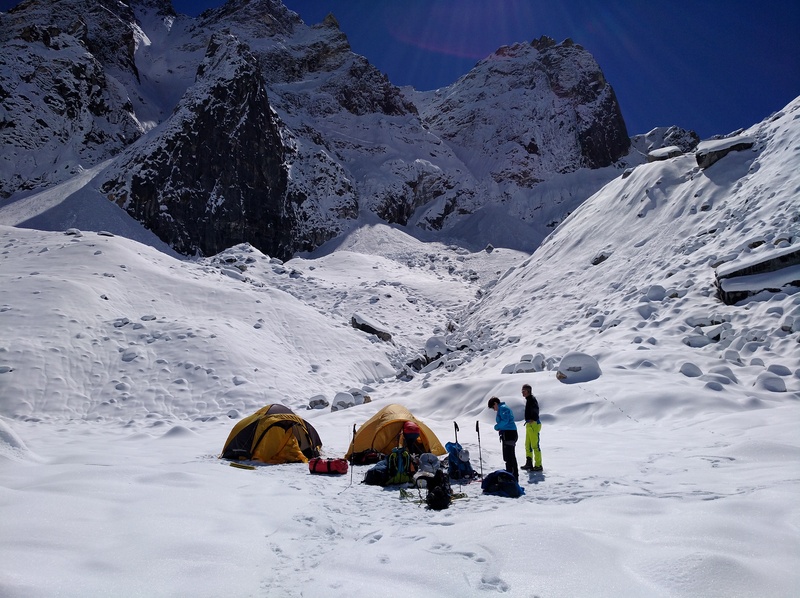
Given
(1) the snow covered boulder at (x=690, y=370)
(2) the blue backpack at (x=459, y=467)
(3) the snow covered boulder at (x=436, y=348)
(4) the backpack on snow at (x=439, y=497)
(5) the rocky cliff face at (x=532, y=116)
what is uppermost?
(5) the rocky cliff face at (x=532, y=116)

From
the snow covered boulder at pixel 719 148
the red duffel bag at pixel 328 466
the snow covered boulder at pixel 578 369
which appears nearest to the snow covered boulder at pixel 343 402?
the snow covered boulder at pixel 578 369

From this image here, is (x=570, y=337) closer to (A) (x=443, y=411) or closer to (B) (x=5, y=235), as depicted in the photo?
(A) (x=443, y=411)

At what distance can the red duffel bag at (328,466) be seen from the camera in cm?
831

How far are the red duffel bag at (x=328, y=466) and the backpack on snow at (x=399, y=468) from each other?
942 mm

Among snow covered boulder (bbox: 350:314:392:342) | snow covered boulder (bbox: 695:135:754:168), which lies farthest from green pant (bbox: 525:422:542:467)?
snow covered boulder (bbox: 350:314:392:342)

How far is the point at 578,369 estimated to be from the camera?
1263 centimetres

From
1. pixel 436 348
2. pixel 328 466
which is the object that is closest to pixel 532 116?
pixel 436 348

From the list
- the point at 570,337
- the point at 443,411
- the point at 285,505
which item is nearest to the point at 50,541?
the point at 285,505

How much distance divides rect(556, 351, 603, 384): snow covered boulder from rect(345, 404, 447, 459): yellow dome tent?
4800mm

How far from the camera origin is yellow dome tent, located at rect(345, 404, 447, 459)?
30.6ft

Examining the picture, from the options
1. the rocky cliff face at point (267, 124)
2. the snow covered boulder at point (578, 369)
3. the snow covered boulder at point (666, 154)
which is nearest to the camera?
the snow covered boulder at point (578, 369)

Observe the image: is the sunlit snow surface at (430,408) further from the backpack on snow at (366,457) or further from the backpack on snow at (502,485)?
the backpack on snow at (366,457)

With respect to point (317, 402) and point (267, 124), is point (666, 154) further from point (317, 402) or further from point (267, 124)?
point (267, 124)

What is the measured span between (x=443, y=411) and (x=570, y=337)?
519 cm
